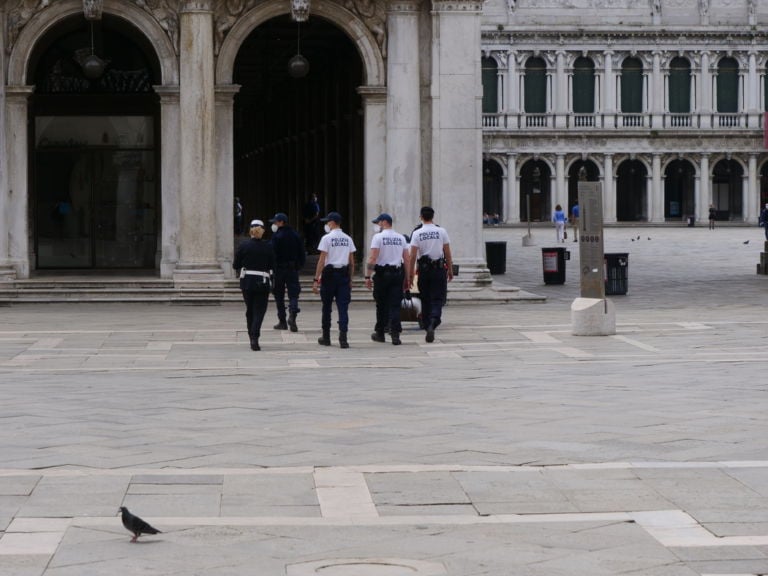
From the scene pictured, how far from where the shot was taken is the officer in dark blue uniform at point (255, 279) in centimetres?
1809

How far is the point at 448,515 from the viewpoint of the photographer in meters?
8.05

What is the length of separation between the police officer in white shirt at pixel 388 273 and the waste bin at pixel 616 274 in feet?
31.0

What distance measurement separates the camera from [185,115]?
25516 millimetres

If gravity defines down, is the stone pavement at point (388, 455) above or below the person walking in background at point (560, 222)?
below

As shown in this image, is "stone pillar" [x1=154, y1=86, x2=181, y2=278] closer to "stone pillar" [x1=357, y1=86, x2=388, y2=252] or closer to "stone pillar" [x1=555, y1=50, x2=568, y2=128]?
"stone pillar" [x1=357, y1=86, x2=388, y2=252]

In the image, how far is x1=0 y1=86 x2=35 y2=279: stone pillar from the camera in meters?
25.6

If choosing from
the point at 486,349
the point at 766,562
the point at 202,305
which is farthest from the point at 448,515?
the point at 202,305

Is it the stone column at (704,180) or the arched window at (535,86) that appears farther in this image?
the stone column at (704,180)

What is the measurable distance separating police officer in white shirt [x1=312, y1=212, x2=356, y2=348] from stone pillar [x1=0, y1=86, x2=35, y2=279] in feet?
28.1

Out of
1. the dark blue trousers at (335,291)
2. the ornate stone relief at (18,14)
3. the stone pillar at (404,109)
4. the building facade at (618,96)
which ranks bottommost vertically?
the dark blue trousers at (335,291)

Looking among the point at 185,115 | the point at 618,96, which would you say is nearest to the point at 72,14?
the point at 185,115

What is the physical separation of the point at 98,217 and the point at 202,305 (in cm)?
401

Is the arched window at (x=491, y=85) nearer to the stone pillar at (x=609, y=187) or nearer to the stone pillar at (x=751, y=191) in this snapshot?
the stone pillar at (x=609, y=187)

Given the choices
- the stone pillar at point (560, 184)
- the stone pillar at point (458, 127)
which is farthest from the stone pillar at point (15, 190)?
the stone pillar at point (560, 184)
